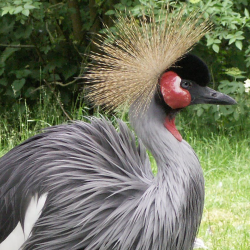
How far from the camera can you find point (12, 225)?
172 cm

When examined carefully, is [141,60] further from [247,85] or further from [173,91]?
[247,85]

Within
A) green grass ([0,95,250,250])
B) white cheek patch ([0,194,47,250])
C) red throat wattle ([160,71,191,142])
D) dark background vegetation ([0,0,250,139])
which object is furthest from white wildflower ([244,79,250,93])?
white cheek patch ([0,194,47,250])

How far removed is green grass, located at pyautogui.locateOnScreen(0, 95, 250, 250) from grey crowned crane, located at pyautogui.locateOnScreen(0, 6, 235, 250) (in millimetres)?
526

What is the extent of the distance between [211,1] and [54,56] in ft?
4.44

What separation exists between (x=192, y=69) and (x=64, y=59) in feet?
7.69

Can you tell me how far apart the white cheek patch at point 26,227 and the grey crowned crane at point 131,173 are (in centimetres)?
1

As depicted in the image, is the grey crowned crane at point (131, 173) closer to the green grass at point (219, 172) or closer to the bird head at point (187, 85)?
the bird head at point (187, 85)

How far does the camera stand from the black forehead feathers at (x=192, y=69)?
1601 millimetres

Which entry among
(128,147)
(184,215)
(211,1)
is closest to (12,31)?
(211,1)

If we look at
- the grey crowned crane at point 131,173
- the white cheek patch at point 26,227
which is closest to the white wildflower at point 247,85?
the grey crowned crane at point 131,173

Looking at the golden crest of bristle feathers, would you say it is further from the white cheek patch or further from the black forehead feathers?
the white cheek patch

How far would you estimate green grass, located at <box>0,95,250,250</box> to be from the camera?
2.16 m

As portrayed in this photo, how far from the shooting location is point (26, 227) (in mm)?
1656

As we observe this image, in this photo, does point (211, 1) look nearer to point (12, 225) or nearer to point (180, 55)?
point (180, 55)
